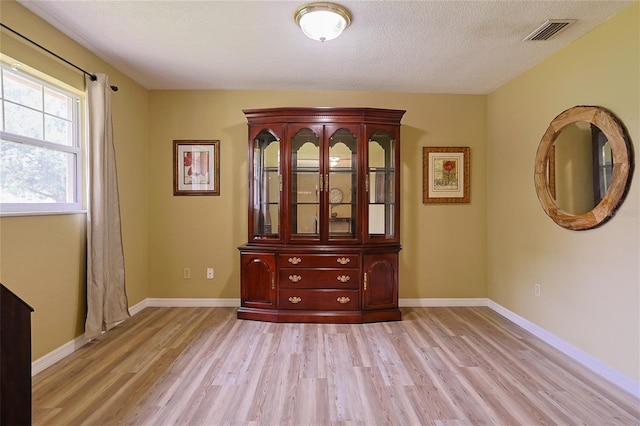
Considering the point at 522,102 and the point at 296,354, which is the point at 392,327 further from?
the point at 522,102

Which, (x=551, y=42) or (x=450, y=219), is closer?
(x=551, y=42)

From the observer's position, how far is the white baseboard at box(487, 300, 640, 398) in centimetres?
210

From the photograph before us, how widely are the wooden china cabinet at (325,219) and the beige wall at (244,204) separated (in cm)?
45

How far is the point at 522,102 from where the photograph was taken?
3.19 metres

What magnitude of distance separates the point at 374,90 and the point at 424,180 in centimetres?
117

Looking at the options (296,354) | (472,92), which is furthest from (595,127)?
(296,354)

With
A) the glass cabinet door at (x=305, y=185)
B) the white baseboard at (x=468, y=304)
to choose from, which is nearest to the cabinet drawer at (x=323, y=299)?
the glass cabinet door at (x=305, y=185)

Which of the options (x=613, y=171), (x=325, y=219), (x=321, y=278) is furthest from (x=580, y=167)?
(x=321, y=278)

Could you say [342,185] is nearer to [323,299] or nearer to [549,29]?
[323,299]

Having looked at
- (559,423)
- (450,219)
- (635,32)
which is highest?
(635,32)

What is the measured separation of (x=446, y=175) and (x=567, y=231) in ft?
4.60

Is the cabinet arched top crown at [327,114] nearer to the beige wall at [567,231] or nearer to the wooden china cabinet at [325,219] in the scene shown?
the wooden china cabinet at [325,219]

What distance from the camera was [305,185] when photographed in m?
3.37

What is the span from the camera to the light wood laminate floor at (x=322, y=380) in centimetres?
183
